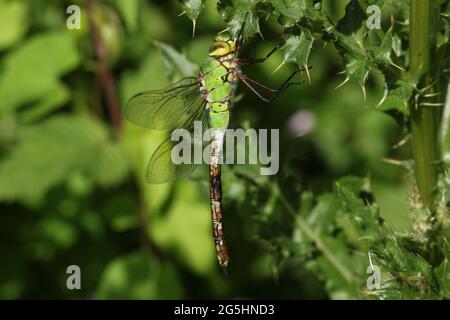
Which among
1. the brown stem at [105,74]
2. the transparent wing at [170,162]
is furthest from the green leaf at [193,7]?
the brown stem at [105,74]

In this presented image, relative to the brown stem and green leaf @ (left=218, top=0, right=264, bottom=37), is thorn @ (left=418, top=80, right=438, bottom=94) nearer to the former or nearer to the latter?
green leaf @ (left=218, top=0, right=264, bottom=37)

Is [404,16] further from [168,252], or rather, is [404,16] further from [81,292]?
[81,292]

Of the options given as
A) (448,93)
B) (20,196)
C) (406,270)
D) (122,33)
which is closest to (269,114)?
(122,33)

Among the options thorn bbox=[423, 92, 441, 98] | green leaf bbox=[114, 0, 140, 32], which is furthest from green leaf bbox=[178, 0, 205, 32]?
green leaf bbox=[114, 0, 140, 32]

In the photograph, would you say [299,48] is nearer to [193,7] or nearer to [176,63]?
[193,7]

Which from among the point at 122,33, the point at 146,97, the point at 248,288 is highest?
the point at 122,33

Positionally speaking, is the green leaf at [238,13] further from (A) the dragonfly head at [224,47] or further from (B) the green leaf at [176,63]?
(B) the green leaf at [176,63]

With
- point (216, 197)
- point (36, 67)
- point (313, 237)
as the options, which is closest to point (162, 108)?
point (216, 197)

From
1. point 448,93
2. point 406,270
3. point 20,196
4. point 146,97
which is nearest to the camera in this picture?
point 406,270
